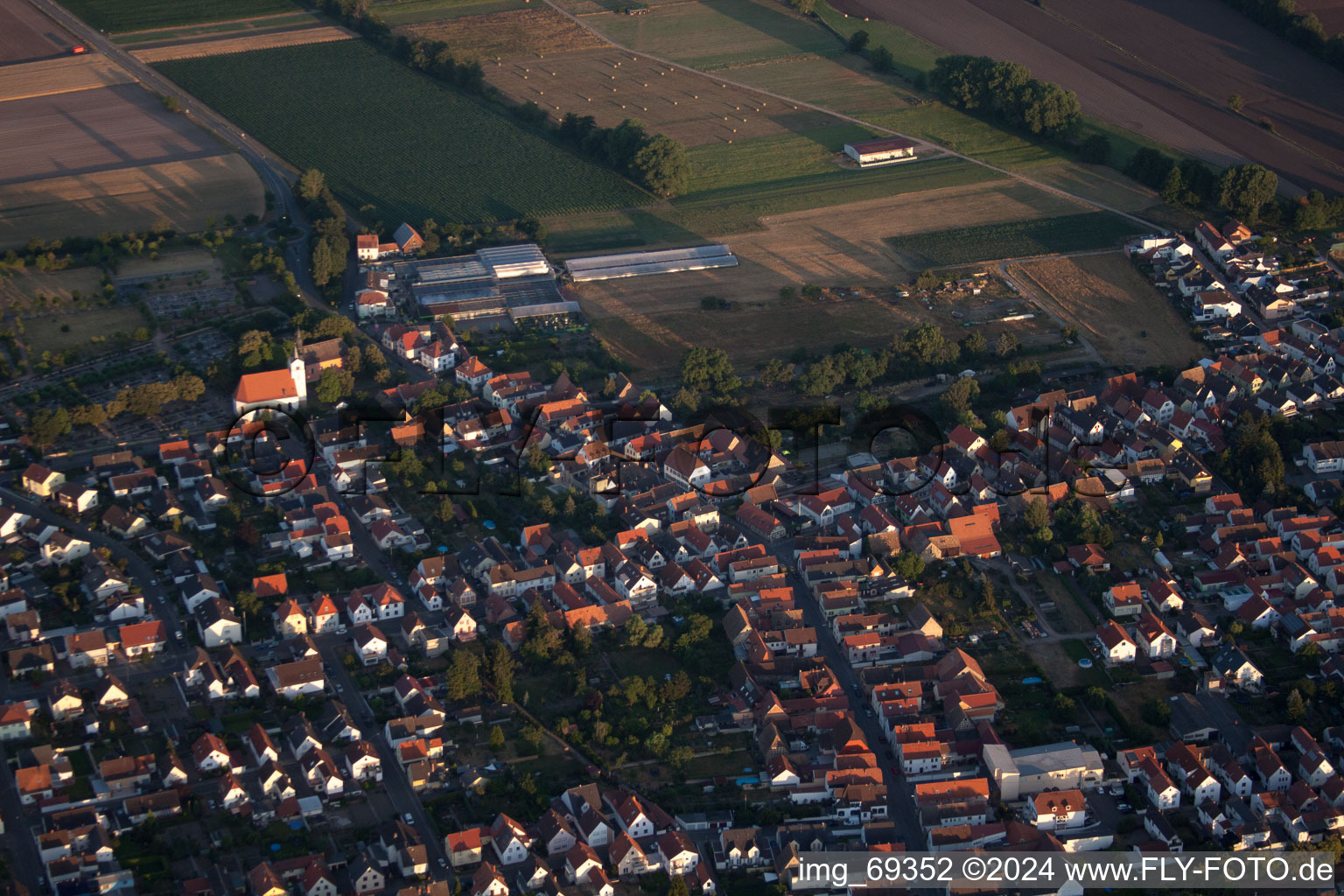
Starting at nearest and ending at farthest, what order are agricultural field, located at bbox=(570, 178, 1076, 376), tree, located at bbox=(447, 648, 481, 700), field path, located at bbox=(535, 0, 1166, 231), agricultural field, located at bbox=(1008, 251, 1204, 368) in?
tree, located at bbox=(447, 648, 481, 700)
agricultural field, located at bbox=(1008, 251, 1204, 368)
agricultural field, located at bbox=(570, 178, 1076, 376)
field path, located at bbox=(535, 0, 1166, 231)

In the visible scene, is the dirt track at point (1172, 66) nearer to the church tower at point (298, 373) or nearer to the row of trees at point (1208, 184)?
the row of trees at point (1208, 184)

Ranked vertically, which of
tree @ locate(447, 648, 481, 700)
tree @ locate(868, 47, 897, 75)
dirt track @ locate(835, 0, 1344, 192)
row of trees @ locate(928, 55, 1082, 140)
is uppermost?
dirt track @ locate(835, 0, 1344, 192)

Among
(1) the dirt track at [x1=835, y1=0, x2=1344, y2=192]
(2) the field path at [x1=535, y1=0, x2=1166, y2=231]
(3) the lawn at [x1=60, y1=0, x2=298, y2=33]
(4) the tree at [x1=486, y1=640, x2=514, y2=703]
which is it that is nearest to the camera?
(4) the tree at [x1=486, y1=640, x2=514, y2=703]

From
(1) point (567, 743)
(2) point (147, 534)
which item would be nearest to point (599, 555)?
(1) point (567, 743)

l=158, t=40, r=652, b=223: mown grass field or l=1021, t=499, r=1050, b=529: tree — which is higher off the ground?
l=1021, t=499, r=1050, b=529: tree

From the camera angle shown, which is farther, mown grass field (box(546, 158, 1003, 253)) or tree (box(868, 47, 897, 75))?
tree (box(868, 47, 897, 75))

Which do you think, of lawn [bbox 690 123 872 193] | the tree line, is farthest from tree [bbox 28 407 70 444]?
the tree line

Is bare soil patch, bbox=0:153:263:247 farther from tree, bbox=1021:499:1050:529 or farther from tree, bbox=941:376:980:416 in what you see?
tree, bbox=1021:499:1050:529

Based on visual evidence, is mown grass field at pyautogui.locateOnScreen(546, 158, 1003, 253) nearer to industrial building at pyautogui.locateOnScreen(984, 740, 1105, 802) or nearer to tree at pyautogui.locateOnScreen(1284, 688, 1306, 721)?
industrial building at pyautogui.locateOnScreen(984, 740, 1105, 802)
